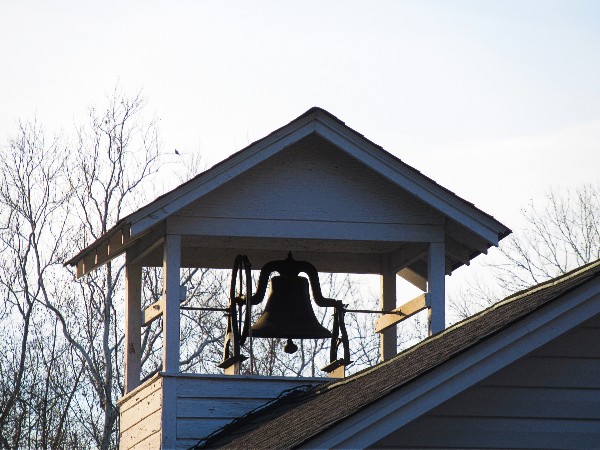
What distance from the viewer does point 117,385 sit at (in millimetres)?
27688

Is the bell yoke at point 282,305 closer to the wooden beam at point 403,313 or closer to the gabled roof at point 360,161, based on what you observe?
the wooden beam at point 403,313

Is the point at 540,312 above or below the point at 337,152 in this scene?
below

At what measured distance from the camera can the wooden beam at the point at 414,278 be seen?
13.2 m

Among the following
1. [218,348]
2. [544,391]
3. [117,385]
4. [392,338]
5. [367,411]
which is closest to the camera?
[367,411]

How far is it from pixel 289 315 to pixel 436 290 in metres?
1.35

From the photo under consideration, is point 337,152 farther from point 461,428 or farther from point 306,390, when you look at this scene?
point 461,428

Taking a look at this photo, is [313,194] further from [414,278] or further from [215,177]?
[414,278]

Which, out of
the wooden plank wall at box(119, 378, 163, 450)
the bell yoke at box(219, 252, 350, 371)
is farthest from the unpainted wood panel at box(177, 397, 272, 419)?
the bell yoke at box(219, 252, 350, 371)

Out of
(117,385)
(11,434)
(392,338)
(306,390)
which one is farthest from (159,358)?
(306,390)

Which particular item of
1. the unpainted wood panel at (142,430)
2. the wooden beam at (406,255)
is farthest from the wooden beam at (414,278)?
the unpainted wood panel at (142,430)

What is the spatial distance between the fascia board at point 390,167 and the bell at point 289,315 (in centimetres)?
141

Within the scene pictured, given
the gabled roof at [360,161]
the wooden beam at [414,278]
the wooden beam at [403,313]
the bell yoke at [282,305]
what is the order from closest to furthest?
the gabled roof at [360,161] → the wooden beam at [403,313] → the bell yoke at [282,305] → the wooden beam at [414,278]

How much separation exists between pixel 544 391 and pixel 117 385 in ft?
67.5

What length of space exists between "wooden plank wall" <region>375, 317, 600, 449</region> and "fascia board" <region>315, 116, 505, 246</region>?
372cm
